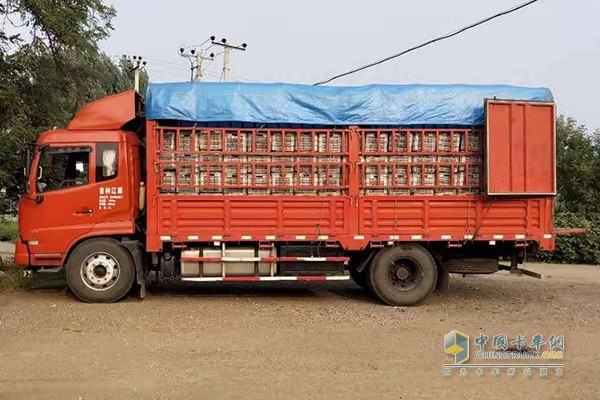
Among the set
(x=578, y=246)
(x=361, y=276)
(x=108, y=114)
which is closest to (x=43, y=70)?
(x=108, y=114)

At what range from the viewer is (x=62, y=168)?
346 inches

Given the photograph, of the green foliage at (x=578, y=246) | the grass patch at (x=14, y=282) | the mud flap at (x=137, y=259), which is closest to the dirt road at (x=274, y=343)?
the mud flap at (x=137, y=259)

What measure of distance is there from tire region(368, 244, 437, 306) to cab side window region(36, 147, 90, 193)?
4521 mm

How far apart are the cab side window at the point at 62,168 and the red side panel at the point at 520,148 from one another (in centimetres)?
591

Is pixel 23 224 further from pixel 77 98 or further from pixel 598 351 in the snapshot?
pixel 598 351

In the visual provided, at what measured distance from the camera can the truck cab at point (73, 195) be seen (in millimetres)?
8703

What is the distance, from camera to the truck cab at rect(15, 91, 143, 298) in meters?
8.70

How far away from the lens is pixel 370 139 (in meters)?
8.76

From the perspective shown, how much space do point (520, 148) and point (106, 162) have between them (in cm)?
608

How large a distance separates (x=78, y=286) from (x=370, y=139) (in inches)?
187

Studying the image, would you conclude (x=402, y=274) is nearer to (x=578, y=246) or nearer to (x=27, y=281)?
(x=27, y=281)

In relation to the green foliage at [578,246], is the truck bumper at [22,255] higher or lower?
higher

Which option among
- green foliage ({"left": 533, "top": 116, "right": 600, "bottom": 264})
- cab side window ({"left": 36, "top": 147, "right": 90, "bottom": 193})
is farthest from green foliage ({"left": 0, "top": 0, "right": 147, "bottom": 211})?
green foliage ({"left": 533, "top": 116, "right": 600, "bottom": 264})

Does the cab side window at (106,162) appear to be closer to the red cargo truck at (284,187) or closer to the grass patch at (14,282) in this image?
the red cargo truck at (284,187)
